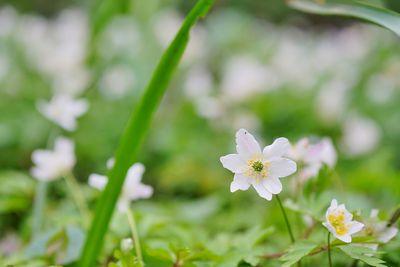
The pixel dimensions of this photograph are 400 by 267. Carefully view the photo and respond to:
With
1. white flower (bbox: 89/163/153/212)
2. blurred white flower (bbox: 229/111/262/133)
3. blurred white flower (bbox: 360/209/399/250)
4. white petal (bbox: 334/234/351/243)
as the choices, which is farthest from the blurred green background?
white petal (bbox: 334/234/351/243)

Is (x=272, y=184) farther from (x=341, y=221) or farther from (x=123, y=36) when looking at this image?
(x=123, y=36)

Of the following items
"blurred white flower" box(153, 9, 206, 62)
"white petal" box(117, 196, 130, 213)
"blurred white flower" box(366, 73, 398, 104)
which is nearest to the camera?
"white petal" box(117, 196, 130, 213)

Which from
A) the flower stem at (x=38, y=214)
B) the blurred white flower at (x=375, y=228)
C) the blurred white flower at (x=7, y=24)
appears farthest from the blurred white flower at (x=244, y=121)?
the blurred white flower at (x=7, y=24)

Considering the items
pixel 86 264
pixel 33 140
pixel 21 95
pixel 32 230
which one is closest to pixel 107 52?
pixel 21 95

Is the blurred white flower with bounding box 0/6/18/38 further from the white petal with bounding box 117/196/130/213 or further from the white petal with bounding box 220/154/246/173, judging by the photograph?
the white petal with bounding box 220/154/246/173

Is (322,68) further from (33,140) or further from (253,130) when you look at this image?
(33,140)

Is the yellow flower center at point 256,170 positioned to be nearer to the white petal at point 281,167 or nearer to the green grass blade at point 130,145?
the white petal at point 281,167

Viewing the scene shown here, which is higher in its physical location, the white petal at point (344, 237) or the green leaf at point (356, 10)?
the green leaf at point (356, 10)
